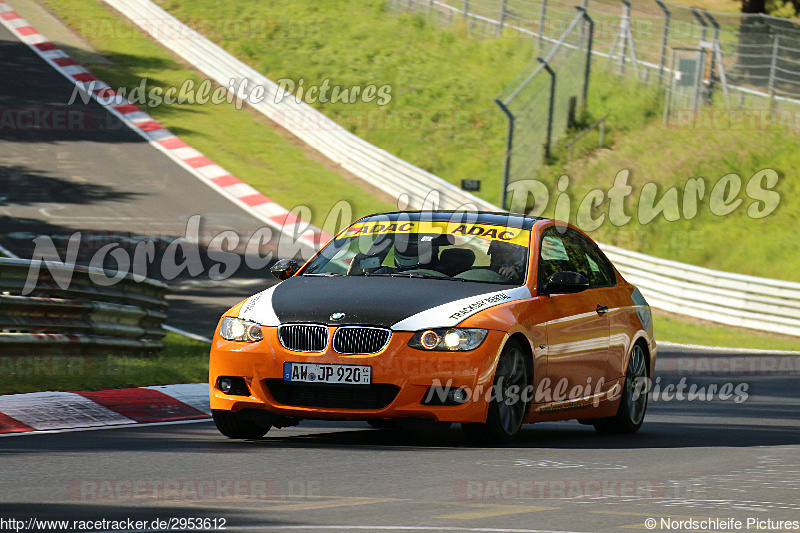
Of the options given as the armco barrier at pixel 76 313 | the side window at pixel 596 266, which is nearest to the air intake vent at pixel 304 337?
the side window at pixel 596 266

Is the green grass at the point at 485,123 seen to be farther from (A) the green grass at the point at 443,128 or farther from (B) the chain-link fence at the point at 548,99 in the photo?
(B) the chain-link fence at the point at 548,99

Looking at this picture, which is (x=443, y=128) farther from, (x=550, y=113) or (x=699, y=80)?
(x=699, y=80)

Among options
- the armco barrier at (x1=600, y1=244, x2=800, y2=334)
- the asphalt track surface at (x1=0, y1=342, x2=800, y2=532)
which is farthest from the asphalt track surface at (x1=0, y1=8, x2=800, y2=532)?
the armco barrier at (x1=600, y1=244, x2=800, y2=334)

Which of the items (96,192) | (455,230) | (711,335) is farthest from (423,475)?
(96,192)

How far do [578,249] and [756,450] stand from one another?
6.74ft

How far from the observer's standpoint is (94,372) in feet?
40.3

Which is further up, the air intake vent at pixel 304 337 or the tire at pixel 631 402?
the air intake vent at pixel 304 337

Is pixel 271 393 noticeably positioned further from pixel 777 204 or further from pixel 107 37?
pixel 107 37

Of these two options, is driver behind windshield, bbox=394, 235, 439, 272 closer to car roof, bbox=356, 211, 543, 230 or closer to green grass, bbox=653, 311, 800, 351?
car roof, bbox=356, 211, 543, 230

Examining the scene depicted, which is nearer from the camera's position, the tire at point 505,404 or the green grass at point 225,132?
the tire at point 505,404

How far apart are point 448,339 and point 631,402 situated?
2549 millimetres

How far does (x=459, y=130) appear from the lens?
35.0m

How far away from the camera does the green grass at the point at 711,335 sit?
21.4m

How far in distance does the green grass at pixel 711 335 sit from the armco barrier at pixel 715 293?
210 millimetres
